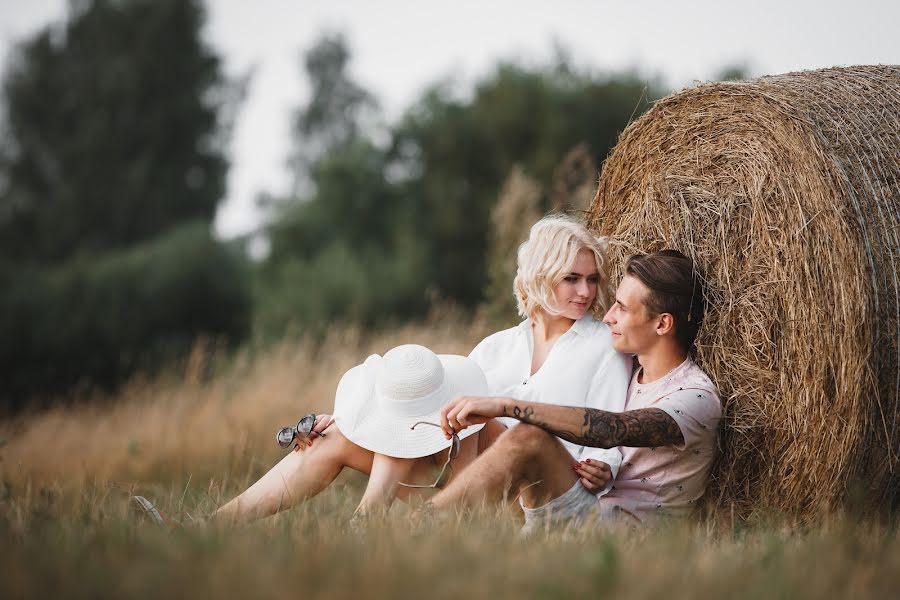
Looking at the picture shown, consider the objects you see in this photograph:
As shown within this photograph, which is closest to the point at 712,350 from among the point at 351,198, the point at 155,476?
the point at 155,476

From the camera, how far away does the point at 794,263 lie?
3.62 meters

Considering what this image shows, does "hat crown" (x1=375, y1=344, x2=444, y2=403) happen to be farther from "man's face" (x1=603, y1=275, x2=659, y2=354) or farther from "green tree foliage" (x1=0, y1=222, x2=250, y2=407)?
"green tree foliage" (x1=0, y1=222, x2=250, y2=407)

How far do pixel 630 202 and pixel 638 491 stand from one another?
1640mm

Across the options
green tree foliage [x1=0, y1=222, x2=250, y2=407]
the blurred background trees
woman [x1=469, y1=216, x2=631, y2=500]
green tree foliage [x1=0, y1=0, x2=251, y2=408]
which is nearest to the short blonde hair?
woman [x1=469, y1=216, x2=631, y2=500]

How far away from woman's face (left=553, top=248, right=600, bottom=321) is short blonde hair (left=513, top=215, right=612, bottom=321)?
0.02 meters

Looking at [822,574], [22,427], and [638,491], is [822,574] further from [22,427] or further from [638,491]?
[22,427]

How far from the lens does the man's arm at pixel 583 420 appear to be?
11.1 ft

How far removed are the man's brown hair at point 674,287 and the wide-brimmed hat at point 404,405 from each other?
910 mm

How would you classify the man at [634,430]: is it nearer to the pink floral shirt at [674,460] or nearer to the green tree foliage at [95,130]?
the pink floral shirt at [674,460]

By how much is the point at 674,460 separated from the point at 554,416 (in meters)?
0.61

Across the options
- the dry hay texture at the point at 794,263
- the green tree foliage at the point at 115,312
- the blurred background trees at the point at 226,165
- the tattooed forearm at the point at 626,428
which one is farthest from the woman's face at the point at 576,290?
the blurred background trees at the point at 226,165

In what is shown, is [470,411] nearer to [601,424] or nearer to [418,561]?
[601,424]

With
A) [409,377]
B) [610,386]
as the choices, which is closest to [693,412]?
[610,386]

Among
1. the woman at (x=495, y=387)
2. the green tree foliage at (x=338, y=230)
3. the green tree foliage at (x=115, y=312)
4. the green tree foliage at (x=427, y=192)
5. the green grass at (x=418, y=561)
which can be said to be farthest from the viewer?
the green tree foliage at (x=427, y=192)
